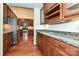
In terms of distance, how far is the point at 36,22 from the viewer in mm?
5715

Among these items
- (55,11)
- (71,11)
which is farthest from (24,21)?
(71,11)

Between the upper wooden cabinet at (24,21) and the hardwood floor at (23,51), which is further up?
the upper wooden cabinet at (24,21)

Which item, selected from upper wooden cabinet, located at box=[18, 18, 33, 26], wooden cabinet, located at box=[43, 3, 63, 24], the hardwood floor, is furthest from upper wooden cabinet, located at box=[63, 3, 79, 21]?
upper wooden cabinet, located at box=[18, 18, 33, 26]

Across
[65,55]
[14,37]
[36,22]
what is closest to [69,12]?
[65,55]

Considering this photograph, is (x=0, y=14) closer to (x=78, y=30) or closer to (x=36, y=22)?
(x=78, y=30)

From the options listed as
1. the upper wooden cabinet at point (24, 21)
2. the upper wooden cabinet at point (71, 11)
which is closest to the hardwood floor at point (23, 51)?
the upper wooden cabinet at point (71, 11)

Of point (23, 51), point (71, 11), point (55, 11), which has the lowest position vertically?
point (23, 51)

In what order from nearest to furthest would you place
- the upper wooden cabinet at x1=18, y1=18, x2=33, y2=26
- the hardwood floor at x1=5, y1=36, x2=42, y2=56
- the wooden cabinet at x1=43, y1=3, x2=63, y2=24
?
the wooden cabinet at x1=43, y1=3, x2=63, y2=24
the hardwood floor at x1=5, y1=36, x2=42, y2=56
the upper wooden cabinet at x1=18, y1=18, x2=33, y2=26

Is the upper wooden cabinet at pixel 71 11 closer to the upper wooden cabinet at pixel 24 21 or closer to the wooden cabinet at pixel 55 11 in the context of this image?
the wooden cabinet at pixel 55 11

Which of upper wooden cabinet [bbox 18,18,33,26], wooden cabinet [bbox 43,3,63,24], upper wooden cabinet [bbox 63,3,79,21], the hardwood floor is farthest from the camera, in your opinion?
upper wooden cabinet [bbox 18,18,33,26]

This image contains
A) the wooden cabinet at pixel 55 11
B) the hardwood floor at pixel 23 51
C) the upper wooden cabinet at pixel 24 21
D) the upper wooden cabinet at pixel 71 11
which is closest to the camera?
the upper wooden cabinet at pixel 71 11

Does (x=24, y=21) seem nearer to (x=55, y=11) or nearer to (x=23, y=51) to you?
(x=23, y=51)

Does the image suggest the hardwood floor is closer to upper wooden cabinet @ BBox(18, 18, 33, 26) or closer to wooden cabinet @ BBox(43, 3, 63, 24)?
wooden cabinet @ BBox(43, 3, 63, 24)

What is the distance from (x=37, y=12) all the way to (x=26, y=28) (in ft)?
17.6
